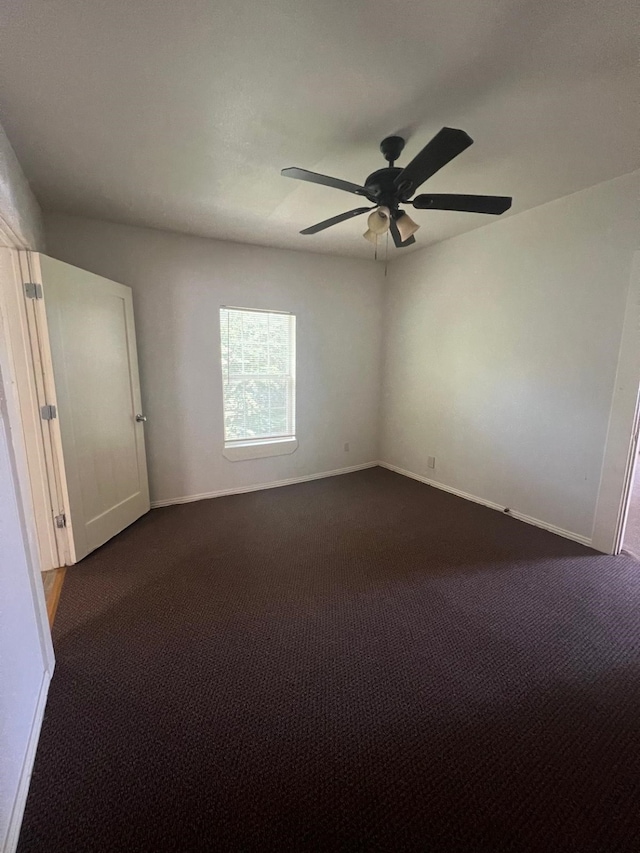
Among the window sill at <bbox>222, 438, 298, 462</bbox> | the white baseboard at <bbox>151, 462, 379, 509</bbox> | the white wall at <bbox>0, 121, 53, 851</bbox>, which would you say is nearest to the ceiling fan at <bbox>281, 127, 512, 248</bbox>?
the white wall at <bbox>0, 121, 53, 851</bbox>

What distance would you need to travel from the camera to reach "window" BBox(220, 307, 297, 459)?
348cm

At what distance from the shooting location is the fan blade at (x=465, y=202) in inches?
69.1

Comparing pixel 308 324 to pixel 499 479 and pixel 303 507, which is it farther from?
pixel 499 479

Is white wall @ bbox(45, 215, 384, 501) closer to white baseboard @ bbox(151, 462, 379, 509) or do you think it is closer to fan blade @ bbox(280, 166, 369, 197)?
white baseboard @ bbox(151, 462, 379, 509)

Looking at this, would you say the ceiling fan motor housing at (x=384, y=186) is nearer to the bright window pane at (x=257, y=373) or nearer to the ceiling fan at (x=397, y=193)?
the ceiling fan at (x=397, y=193)

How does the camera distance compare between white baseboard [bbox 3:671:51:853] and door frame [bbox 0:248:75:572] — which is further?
door frame [bbox 0:248:75:572]

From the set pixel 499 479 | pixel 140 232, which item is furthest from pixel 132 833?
pixel 140 232

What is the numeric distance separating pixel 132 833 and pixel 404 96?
2.87 m

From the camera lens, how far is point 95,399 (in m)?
2.50

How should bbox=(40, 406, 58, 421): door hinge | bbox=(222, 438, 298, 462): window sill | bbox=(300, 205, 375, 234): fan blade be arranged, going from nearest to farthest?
bbox=(300, 205, 375, 234): fan blade → bbox=(40, 406, 58, 421): door hinge → bbox=(222, 438, 298, 462): window sill

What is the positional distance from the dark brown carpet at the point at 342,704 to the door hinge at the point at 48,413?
3.35 ft

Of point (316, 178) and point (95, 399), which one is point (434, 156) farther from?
point (95, 399)

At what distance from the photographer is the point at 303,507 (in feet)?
10.8

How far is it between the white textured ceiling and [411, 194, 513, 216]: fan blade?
0.34 metres
